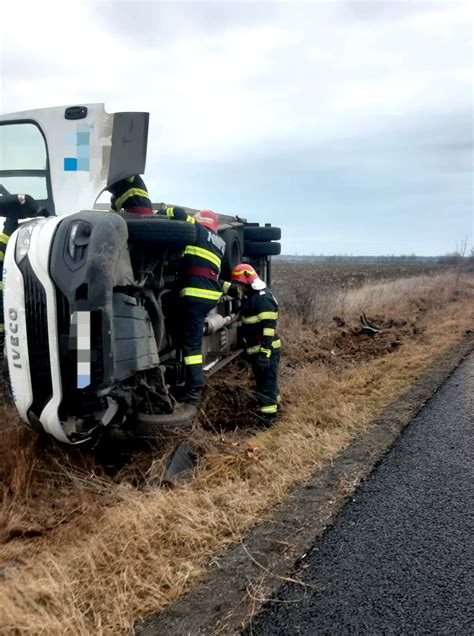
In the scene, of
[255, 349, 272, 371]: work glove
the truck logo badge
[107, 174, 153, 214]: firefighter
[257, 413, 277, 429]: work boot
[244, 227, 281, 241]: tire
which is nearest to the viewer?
the truck logo badge

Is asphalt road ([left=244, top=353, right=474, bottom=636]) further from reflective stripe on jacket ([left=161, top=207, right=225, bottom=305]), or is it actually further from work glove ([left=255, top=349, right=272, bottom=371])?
work glove ([left=255, top=349, right=272, bottom=371])

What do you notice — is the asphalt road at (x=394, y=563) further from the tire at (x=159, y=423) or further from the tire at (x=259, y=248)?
the tire at (x=259, y=248)

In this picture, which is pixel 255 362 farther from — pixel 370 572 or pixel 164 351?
pixel 370 572

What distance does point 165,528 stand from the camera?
2.67 metres

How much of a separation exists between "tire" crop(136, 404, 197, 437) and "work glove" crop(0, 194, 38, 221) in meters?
1.70

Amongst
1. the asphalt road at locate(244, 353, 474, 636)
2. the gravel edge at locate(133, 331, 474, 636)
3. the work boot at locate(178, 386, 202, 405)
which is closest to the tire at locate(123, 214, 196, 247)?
the work boot at locate(178, 386, 202, 405)

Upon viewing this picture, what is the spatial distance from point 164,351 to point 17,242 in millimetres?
1519

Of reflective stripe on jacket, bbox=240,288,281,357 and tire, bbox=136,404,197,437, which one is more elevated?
reflective stripe on jacket, bbox=240,288,281,357

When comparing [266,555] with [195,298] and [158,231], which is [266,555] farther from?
[195,298]

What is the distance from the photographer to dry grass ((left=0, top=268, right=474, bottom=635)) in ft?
6.84

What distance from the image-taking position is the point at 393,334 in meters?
10.0

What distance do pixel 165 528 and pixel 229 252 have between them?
10.6 ft

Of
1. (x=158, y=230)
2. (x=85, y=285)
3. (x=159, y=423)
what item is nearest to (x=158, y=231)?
(x=158, y=230)

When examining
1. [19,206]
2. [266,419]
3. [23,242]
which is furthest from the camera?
[266,419]
